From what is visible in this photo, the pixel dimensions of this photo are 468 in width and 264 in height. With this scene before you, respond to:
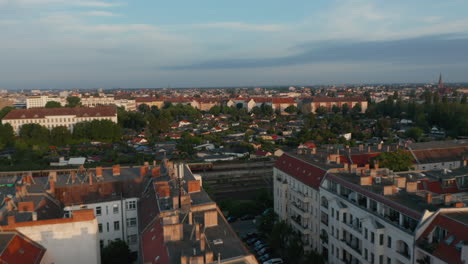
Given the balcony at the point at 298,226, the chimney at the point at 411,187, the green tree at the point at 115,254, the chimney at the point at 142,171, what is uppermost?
the chimney at the point at 411,187

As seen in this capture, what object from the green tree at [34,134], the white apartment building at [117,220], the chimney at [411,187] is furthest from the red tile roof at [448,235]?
the green tree at [34,134]

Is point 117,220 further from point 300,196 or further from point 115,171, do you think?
point 300,196

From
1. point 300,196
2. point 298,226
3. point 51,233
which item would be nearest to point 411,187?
point 300,196

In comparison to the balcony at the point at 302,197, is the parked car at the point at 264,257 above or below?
below

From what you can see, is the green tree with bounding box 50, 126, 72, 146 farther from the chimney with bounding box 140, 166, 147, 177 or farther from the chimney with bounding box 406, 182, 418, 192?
the chimney with bounding box 406, 182, 418, 192

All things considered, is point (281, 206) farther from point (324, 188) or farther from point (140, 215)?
point (140, 215)

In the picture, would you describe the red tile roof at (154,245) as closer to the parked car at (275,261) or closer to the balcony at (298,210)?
the parked car at (275,261)

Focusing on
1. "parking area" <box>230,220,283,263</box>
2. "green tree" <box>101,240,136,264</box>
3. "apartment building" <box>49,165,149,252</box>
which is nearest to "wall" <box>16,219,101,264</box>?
"green tree" <box>101,240,136,264</box>
